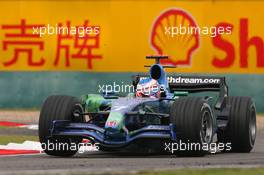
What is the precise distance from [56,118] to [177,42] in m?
11.3

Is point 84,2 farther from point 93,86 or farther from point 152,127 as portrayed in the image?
point 152,127

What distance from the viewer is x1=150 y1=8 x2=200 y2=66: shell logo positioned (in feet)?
80.6

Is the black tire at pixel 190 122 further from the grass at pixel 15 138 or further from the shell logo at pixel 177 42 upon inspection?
the shell logo at pixel 177 42

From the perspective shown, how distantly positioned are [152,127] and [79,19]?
1228 centimetres

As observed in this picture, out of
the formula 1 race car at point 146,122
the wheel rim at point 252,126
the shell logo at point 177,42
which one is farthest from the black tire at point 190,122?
the shell logo at point 177,42

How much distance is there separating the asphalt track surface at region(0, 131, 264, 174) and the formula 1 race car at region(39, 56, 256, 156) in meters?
0.24

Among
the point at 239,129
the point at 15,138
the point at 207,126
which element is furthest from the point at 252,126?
the point at 15,138

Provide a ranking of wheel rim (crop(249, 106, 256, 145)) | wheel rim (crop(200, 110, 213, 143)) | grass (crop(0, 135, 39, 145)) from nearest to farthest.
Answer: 1. wheel rim (crop(200, 110, 213, 143))
2. wheel rim (crop(249, 106, 256, 145))
3. grass (crop(0, 135, 39, 145))

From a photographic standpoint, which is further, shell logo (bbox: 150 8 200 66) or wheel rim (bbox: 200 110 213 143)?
shell logo (bbox: 150 8 200 66)

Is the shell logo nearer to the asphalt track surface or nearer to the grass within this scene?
the grass

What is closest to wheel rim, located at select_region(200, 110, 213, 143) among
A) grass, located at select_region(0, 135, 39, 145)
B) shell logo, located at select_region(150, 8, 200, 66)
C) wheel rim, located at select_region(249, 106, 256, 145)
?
wheel rim, located at select_region(249, 106, 256, 145)

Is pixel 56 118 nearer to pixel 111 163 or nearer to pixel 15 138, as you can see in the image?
pixel 111 163

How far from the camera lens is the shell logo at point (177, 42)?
24562mm

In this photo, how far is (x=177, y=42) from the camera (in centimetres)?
2462
